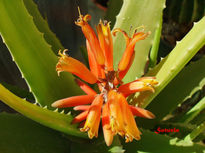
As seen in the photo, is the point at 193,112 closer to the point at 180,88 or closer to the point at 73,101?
the point at 180,88

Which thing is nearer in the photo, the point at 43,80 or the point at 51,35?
Answer: the point at 43,80

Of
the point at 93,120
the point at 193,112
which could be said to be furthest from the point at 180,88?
the point at 93,120

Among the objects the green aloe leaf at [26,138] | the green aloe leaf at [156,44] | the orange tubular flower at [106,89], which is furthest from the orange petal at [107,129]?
the green aloe leaf at [156,44]

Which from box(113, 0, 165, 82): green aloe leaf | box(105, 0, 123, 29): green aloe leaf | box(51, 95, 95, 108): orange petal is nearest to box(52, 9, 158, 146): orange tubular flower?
box(51, 95, 95, 108): orange petal

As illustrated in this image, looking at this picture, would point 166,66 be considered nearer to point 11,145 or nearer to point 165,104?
point 165,104

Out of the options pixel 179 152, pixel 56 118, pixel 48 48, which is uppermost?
pixel 48 48

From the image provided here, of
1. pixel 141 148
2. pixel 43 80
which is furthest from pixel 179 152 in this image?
pixel 43 80

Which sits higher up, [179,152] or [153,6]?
[153,6]

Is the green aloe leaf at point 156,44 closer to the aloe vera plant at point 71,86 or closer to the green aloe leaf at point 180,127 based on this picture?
the aloe vera plant at point 71,86

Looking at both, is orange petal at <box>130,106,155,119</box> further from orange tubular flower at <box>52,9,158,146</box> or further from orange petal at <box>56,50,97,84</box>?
orange petal at <box>56,50,97,84</box>
